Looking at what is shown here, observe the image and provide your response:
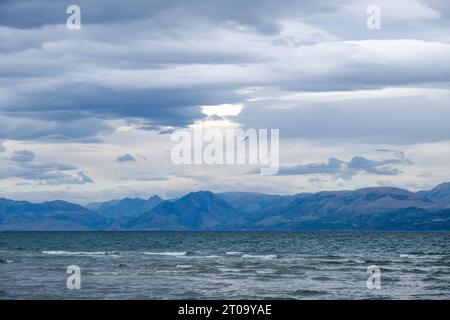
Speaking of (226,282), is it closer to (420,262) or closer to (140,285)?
(140,285)

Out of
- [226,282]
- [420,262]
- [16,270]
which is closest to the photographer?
[226,282]

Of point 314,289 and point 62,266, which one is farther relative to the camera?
point 62,266

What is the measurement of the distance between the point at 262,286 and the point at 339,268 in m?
19.8

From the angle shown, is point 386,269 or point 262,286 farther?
point 386,269

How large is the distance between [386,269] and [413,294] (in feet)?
73.8

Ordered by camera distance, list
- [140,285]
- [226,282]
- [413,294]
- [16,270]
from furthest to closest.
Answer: [16,270] → [226,282] → [140,285] → [413,294]
